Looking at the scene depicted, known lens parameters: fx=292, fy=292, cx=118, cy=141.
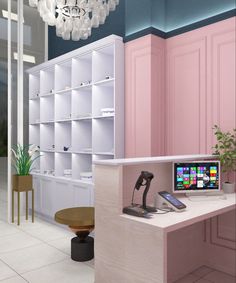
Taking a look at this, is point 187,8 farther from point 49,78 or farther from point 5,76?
point 5,76

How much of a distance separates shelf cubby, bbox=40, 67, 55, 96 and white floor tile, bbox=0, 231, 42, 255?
2547mm

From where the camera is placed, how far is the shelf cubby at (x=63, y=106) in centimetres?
509

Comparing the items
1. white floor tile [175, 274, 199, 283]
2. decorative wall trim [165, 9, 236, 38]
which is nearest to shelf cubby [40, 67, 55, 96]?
decorative wall trim [165, 9, 236, 38]

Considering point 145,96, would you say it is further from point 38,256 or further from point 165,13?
point 38,256

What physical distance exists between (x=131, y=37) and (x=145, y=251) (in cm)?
294

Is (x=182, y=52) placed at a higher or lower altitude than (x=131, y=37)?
lower

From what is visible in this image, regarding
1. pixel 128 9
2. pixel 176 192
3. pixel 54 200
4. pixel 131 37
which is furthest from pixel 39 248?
pixel 128 9

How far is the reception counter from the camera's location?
207 centimetres

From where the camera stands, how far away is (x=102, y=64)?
14.4 ft

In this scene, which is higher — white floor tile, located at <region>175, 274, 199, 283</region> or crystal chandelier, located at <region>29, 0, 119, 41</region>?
crystal chandelier, located at <region>29, 0, 119, 41</region>

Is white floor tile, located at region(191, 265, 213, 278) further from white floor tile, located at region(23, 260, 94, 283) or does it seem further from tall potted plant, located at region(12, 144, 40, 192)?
tall potted plant, located at region(12, 144, 40, 192)

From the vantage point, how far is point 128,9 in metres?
4.14

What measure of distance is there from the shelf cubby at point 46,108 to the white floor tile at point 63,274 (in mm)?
2866

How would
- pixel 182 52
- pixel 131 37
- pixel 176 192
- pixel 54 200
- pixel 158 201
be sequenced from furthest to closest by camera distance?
1. pixel 54 200
2. pixel 131 37
3. pixel 182 52
4. pixel 176 192
5. pixel 158 201
